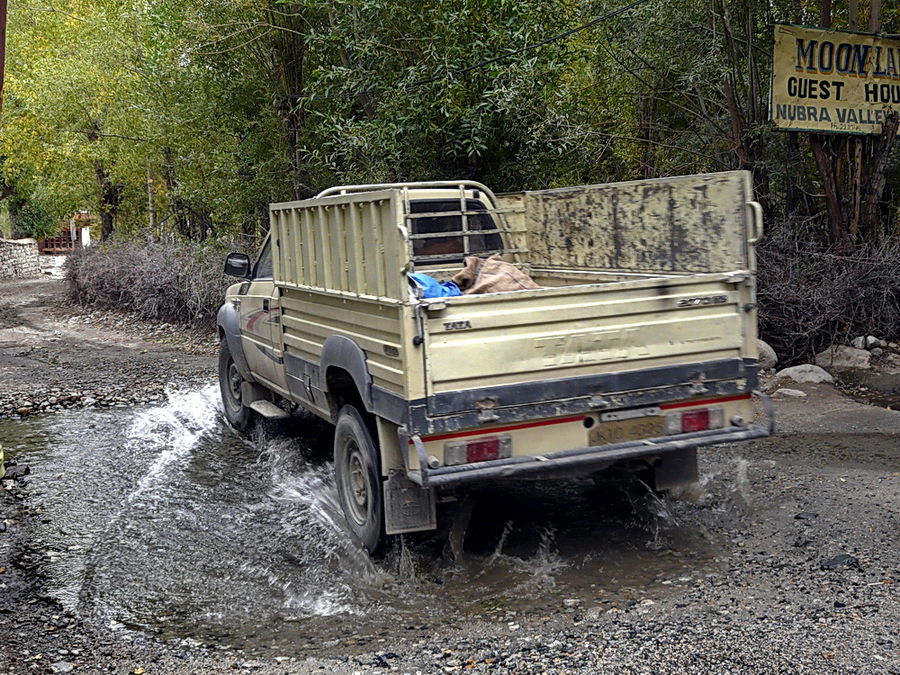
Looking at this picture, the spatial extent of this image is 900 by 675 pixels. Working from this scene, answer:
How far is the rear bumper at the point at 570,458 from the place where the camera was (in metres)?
4.77

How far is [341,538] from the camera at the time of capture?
19.6ft

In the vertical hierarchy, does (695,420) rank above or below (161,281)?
below

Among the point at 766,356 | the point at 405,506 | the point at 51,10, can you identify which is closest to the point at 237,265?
the point at 405,506

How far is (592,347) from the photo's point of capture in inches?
199

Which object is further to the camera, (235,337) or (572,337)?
(235,337)

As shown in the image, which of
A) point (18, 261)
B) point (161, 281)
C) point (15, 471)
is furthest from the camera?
point (18, 261)

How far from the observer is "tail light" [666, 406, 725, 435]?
525cm

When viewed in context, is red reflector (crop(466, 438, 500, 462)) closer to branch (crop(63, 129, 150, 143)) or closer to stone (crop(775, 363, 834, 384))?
stone (crop(775, 363, 834, 384))

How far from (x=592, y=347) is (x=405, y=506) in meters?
1.32

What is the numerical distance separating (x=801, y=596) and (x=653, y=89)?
10.3m

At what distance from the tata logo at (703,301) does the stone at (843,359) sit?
568cm

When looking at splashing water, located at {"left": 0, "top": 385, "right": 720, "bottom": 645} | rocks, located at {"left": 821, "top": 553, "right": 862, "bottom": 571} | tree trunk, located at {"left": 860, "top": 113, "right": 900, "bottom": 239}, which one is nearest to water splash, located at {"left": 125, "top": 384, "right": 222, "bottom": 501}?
splashing water, located at {"left": 0, "top": 385, "right": 720, "bottom": 645}

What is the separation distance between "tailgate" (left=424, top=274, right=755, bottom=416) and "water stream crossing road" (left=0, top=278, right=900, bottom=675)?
1.04 meters

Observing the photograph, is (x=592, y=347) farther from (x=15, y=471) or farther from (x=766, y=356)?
(x=766, y=356)
